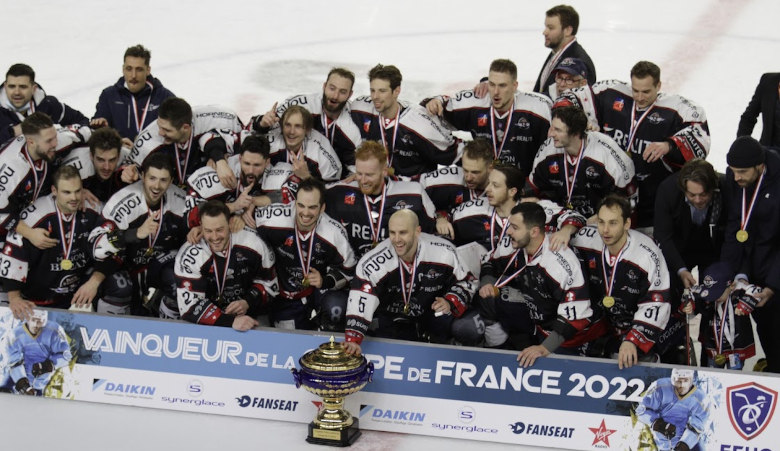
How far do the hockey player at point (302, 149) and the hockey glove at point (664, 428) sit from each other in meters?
2.28

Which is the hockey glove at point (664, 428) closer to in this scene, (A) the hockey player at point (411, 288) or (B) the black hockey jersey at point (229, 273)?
(A) the hockey player at point (411, 288)

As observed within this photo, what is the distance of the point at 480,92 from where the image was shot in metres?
6.32

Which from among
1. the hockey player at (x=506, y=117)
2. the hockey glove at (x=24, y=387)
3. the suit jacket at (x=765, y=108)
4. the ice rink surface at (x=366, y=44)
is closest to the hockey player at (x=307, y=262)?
the hockey player at (x=506, y=117)

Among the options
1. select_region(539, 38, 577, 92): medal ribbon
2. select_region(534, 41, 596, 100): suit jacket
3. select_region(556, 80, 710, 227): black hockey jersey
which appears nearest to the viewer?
select_region(556, 80, 710, 227): black hockey jersey

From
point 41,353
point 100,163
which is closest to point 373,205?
point 100,163

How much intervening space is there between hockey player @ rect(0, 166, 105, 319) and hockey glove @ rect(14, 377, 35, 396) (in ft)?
1.58

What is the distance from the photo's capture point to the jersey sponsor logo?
485cm

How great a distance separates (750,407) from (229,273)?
252cm

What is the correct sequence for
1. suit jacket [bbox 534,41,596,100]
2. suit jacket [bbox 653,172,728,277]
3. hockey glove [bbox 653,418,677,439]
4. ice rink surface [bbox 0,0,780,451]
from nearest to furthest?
hockey glove [bbox 653,418,677,439] < suit jacket [bbox 653,172,728,277] < suit jacket [bbox 534,41,596,100] < ice rink surface [bbox 0,0,780,451]

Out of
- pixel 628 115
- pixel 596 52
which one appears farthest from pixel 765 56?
pixel 628 115

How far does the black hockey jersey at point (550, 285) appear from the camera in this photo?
519 cm

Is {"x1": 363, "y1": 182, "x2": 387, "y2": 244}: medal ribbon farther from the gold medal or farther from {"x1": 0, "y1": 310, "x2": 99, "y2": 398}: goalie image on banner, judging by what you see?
the gold medal

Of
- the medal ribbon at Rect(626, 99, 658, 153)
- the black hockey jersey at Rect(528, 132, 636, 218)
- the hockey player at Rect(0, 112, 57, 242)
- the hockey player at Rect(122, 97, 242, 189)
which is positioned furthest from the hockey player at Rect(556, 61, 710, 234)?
the hockey player at Rect(0, 112, 57, 242)

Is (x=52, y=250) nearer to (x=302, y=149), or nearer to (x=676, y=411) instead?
(x=302, y=149)
